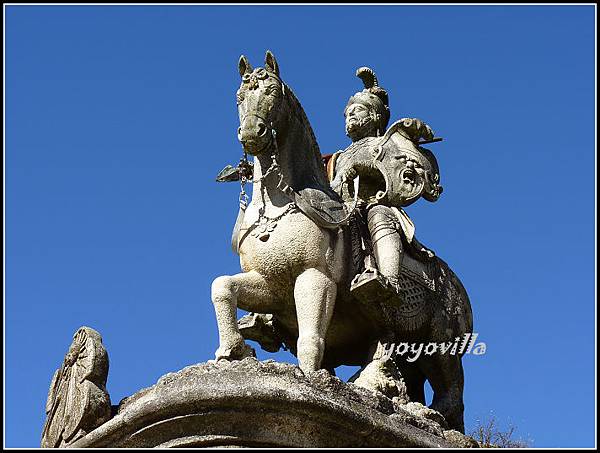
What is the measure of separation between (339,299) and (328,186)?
928mm

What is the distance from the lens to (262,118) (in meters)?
10.6

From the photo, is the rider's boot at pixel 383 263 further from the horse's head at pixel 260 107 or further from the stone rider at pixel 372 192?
the horse's head at pixel 260 107

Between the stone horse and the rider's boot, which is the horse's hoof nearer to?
the stone horse

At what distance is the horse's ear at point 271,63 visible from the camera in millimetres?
10852

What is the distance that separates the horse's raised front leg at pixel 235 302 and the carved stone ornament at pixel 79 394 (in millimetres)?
948

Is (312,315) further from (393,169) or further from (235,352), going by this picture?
(393,169)

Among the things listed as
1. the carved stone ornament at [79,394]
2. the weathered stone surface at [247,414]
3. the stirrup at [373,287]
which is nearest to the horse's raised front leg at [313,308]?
the stirrup at [373,287]

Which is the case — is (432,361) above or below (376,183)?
below

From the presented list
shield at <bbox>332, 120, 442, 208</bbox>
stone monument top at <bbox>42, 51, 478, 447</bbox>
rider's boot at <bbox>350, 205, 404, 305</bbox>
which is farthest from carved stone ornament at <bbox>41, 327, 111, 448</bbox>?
shield at <bbox>332, 120, 442, 208</bbox>

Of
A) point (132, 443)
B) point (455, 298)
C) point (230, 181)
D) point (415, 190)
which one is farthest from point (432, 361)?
point (132, 443)

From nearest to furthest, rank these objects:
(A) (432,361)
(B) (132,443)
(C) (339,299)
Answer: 1. (B) (132,443)
2. (C) (339,299)
3. (A) (432,361)

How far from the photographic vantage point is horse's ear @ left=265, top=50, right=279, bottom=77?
10852 millimetres

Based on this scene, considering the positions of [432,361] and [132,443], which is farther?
[432,361]

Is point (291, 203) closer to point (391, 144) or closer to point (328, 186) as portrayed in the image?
point (328, 186)
